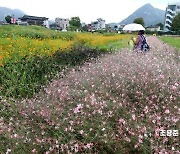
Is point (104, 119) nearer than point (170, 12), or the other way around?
point (104, 119)

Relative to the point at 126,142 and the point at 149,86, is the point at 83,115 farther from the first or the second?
the point at 149,86

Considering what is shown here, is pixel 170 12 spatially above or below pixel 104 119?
above

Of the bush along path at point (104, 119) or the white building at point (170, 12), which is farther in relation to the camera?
the white building at point (170, 12)

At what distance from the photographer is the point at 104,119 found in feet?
11.2

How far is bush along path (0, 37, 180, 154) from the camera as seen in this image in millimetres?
3031

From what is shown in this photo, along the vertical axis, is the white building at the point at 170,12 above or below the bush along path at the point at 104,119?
above

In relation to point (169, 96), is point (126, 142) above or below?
below

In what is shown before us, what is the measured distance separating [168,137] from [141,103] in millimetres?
1193

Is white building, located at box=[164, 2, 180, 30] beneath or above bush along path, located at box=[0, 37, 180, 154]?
above

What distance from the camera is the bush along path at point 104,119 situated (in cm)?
303

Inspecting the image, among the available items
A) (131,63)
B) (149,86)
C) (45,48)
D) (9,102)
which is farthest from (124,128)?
(45,48)

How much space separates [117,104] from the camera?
12.2 feet

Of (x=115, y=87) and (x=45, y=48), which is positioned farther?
(x=45, y=48)

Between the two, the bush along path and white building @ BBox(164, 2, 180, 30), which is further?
white building @ BBox(164, 2, 180, 30)
